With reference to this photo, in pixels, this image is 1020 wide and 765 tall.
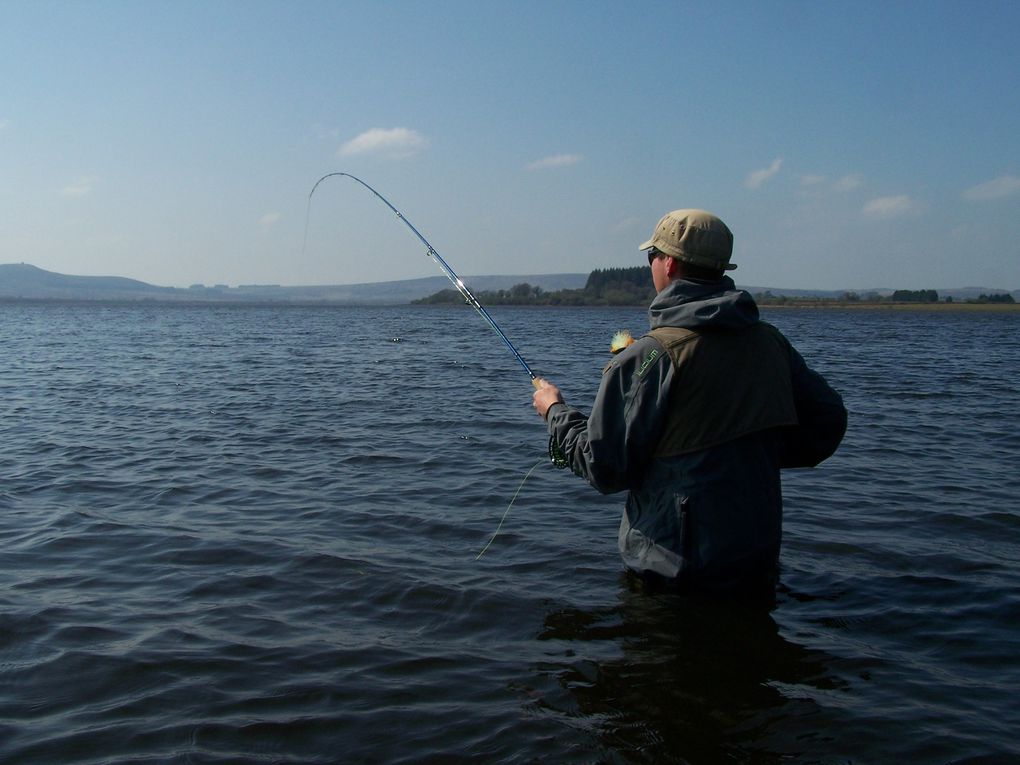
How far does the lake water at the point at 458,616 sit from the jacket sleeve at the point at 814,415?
1068mm

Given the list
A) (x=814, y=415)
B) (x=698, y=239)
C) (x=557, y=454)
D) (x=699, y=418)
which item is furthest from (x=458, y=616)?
(x=698, y=239)

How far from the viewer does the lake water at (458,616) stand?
4.13 meters

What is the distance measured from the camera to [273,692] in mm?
4578

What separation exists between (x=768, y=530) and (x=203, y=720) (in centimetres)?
305

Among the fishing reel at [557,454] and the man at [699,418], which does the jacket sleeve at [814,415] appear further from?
the fishing reel at [557,454]

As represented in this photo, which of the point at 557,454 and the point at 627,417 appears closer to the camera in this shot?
the point at 627,417

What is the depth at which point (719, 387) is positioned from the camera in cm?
426

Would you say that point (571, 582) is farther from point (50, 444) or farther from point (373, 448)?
point (50, 444)

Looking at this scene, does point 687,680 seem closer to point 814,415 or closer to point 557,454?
point 557,454

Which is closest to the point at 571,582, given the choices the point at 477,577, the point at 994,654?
the point at 477,577

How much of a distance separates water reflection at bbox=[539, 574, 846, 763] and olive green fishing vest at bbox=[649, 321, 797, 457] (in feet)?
3.31

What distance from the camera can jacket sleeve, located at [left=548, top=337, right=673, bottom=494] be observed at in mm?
4254

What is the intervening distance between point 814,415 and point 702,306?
991 mm

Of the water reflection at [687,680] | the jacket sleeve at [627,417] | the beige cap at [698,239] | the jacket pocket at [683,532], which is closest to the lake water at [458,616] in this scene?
the water reflection at [687,680]
